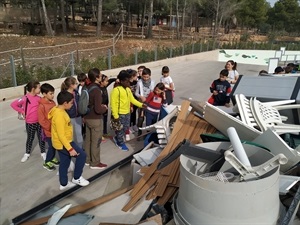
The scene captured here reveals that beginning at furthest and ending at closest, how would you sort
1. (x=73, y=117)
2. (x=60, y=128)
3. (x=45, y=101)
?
(x=73, y=117) → (x=45, y=101) → (x=60, y=128)

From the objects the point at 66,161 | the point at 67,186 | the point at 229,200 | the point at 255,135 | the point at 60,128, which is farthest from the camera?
the point at 67,186

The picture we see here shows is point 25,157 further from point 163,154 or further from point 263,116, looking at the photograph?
point 263,116

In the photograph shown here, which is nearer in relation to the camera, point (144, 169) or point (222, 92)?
point (144, 169)

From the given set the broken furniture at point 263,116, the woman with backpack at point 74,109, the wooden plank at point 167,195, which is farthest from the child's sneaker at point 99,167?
the broken furniture at point 263,116

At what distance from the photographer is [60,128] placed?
4.10 metres

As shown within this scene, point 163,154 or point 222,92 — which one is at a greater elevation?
point 222,92

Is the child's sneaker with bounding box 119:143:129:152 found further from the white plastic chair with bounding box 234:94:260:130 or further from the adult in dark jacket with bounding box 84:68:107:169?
the white plastic chair with bounding box 234:94:260:130

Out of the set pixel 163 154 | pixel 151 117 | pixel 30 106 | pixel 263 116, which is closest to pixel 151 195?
pixel 163 154

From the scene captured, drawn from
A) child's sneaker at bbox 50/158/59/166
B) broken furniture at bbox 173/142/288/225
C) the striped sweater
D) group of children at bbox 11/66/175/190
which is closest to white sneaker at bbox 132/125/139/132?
group of children at bbox 11/66/175/190

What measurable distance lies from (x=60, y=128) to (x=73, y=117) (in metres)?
1.01

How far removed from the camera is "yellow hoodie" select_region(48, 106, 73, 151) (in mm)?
4098

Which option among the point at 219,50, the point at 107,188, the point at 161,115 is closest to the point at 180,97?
the point at 161,115

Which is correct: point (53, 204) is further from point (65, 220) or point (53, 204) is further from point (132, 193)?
point (132, 193)

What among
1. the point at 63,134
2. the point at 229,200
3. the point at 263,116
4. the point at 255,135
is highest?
the point at 263,116
